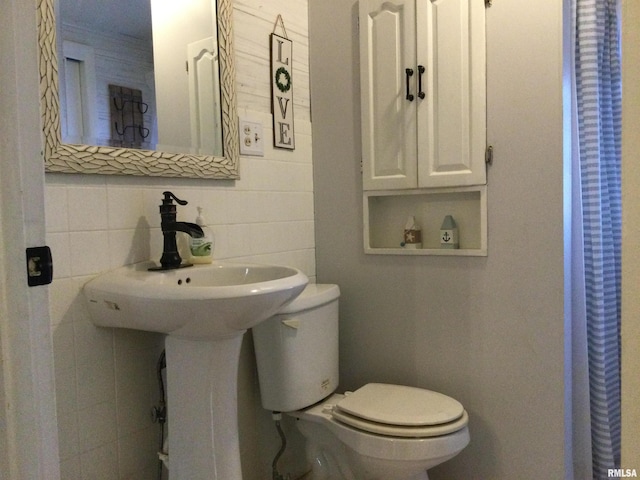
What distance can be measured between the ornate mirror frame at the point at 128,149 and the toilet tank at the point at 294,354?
20.0 inches

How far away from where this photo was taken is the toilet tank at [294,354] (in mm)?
1657

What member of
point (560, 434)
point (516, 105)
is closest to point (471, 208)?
point (516, 105)

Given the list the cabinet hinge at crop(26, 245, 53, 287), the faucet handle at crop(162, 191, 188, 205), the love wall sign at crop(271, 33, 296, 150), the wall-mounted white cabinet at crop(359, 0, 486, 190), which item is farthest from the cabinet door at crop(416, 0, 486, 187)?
the cabinet hinge at crop(26, 245, 53, 287)

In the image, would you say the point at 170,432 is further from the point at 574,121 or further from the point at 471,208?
the point at 574,121

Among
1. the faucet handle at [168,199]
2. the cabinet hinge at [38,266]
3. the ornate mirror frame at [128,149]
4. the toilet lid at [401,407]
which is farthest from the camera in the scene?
the toilet lid at [401,407]

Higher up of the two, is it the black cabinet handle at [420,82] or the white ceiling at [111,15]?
the white ceiling at [111,15]

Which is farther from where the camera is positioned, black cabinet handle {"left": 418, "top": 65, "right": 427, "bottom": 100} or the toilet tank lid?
black cabinet handle {"left": 418, "top": 65, "right": 427, "bottom": 100}

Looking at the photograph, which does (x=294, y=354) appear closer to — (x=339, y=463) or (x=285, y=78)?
(x=339, y=463)

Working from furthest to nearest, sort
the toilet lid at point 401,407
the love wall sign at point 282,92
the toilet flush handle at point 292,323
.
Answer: the love wall sign at point 282,92
the toilet flush handle at point 292,323
the toilet lid at point 401,407

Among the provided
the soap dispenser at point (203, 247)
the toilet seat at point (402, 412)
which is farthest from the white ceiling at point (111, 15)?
the toilet seat at point (402, 412)

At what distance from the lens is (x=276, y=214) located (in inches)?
76.3

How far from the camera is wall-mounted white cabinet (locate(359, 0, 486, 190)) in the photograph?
171 cm

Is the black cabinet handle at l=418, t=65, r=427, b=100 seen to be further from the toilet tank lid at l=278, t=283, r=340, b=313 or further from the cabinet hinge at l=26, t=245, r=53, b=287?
the cabinet hinge at l=26, t=245, r=53, b=287

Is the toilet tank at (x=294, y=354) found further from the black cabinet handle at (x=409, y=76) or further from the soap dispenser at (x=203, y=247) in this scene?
the black cabinet handle at (x=409, y=76)
